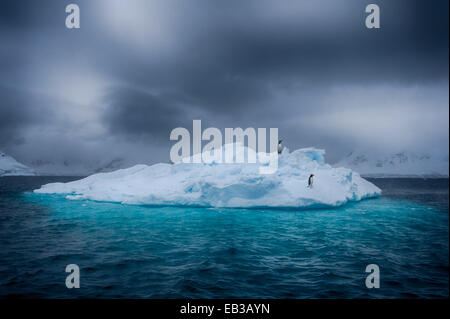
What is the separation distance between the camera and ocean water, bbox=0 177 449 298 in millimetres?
5363

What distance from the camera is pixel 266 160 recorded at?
22.8 metres

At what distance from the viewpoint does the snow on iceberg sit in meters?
17.9

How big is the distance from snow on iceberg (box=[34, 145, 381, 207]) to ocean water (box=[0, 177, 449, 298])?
493cm

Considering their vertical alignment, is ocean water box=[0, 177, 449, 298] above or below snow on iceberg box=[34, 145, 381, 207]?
below

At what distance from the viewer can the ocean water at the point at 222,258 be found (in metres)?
5.36

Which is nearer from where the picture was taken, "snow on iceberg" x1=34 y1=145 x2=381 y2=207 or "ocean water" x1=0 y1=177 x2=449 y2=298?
"ocean water" x1=0 y1=177 x2=449 y2=298

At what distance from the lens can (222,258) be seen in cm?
749

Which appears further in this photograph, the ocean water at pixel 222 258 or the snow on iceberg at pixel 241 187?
the snow on iceberg at pixel 241 187

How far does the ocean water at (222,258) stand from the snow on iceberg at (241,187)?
4.93 metres

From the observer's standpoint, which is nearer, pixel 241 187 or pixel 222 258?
pixel 222 258

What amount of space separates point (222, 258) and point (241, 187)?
35.2 feet

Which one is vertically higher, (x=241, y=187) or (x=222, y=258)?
(x=241, y=187)

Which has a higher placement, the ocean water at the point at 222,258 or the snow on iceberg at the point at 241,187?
the snow on iceberg at the point at 241,187
